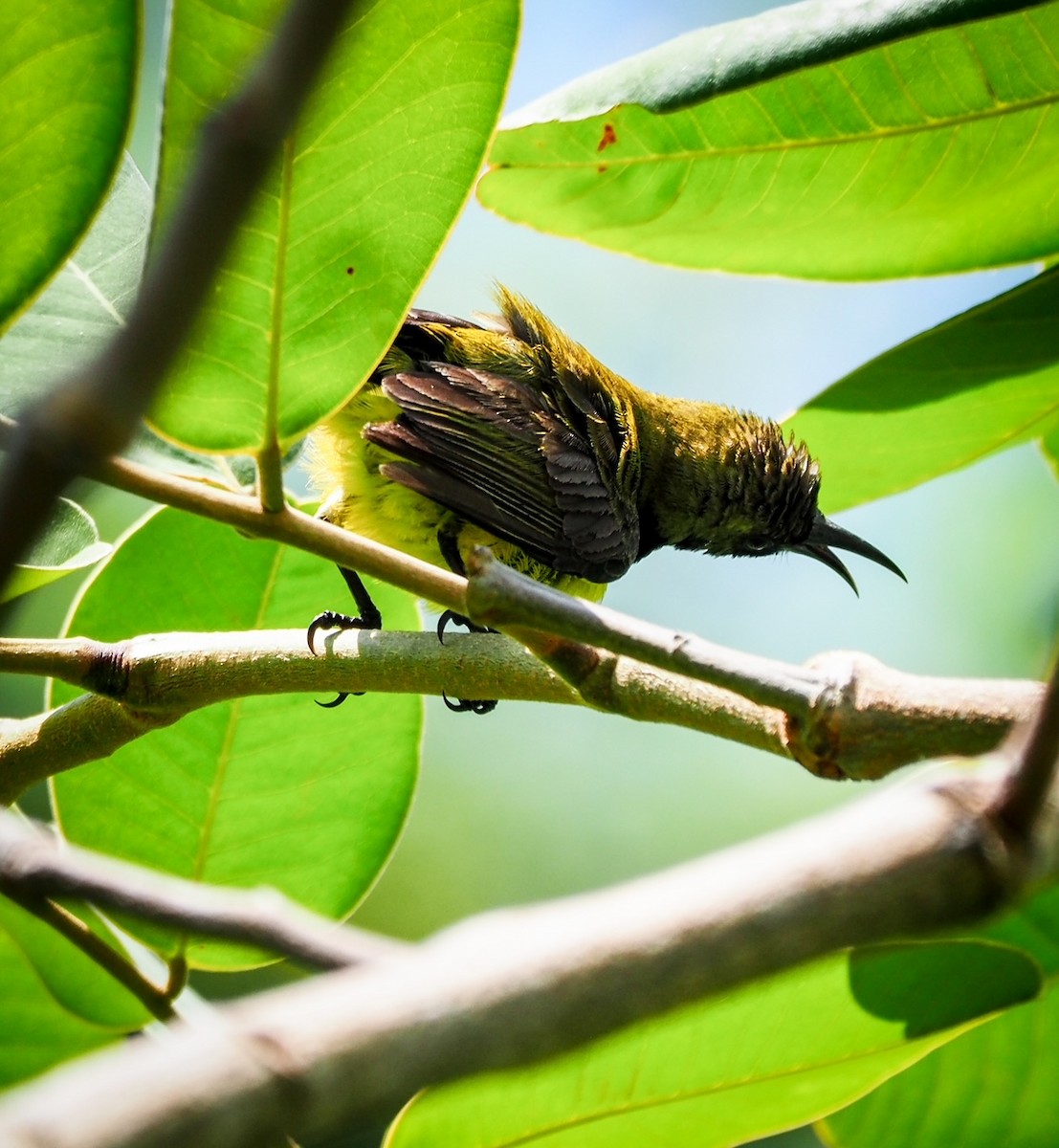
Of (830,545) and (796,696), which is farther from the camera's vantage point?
(830,545)

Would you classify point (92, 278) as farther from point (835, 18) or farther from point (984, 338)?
point (984, 338)

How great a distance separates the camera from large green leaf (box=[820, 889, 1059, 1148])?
180cm

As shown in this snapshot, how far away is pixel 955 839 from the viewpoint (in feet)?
2.13

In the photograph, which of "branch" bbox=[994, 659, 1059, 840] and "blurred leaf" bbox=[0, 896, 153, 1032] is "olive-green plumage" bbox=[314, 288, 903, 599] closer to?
"blurred leaf" bbox=[0, 896, 153, 1032]

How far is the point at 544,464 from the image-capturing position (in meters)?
3.38

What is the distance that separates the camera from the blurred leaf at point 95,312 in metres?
1.99

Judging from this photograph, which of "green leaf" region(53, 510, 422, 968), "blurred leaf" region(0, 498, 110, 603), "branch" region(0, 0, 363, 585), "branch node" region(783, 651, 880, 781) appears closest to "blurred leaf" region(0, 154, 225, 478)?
"blurred leaf" region(0, 498, 110, 603)

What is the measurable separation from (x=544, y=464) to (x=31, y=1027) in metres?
1.90

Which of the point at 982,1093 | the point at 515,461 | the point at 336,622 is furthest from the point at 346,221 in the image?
the point at 515,461

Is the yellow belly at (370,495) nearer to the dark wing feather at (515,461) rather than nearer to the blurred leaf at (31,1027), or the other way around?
the dark wing feather at (515,461)

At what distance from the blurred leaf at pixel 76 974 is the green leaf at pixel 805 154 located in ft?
4.19

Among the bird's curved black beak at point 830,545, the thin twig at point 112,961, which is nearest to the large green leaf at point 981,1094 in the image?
the thin twig at point 112,961

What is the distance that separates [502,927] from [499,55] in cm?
115

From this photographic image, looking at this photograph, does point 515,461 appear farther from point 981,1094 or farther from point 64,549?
point 981,1094
